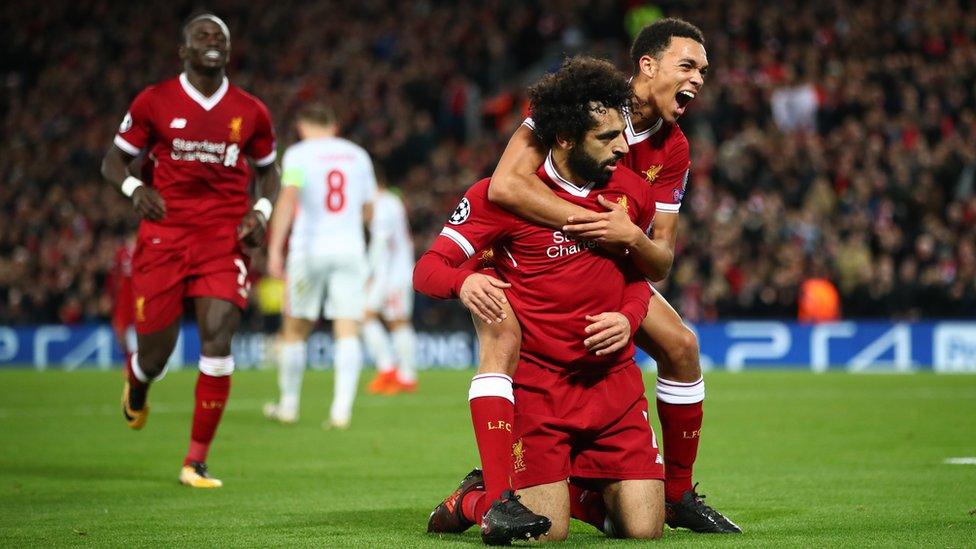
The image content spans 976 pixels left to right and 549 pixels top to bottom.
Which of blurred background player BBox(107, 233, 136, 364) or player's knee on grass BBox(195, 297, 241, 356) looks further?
blurred background player BBox(107, 233, 136, 364)

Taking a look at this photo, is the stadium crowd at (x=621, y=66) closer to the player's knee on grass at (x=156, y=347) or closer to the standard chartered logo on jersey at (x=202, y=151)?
the standard chartered logo on jersey at (x=202, y=151)

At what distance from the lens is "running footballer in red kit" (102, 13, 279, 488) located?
307 inches

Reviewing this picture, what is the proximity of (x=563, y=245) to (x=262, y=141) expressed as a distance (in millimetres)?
3152

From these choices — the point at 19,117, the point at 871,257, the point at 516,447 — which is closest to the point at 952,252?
the point at 871,257

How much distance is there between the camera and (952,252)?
19.7 meters

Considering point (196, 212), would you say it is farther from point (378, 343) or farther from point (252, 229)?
point (378, 343)

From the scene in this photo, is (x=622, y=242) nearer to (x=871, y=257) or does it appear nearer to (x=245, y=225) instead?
(x=245, y=225)

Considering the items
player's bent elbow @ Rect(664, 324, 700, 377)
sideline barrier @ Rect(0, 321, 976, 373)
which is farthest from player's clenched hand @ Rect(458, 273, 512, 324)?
sideline barrier @ Rect(0, 321, 976, 373)

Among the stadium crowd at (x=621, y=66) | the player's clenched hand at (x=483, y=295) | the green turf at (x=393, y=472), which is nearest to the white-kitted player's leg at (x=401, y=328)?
the green turf at (x=393, y=472)

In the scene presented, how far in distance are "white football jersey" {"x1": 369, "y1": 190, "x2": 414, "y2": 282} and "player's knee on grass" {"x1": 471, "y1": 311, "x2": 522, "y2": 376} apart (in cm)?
983

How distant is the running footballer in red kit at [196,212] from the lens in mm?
7805

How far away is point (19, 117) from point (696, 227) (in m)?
16.0

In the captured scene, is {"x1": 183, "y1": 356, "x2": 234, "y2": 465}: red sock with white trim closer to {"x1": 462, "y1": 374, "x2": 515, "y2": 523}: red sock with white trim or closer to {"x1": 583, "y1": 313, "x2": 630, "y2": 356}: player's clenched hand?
{"x1": 462, "y1": 374, "x2": 515, "y2": 523}: red sock with white trim

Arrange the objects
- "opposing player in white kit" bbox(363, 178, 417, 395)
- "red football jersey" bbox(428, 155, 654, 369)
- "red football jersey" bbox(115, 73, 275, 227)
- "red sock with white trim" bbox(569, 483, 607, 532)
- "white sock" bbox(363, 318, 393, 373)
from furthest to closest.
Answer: "opposing player in white kit" bbox(363, 178, 417, 395), "white sock" bbox(363, 318, 393, 373), "red football jersey" bbox(115, 73, 275, 227), "red sock with white trim" bbox(569, 483, 607, 532), "red football jersey" bbox(428, 155, 654, 369)
